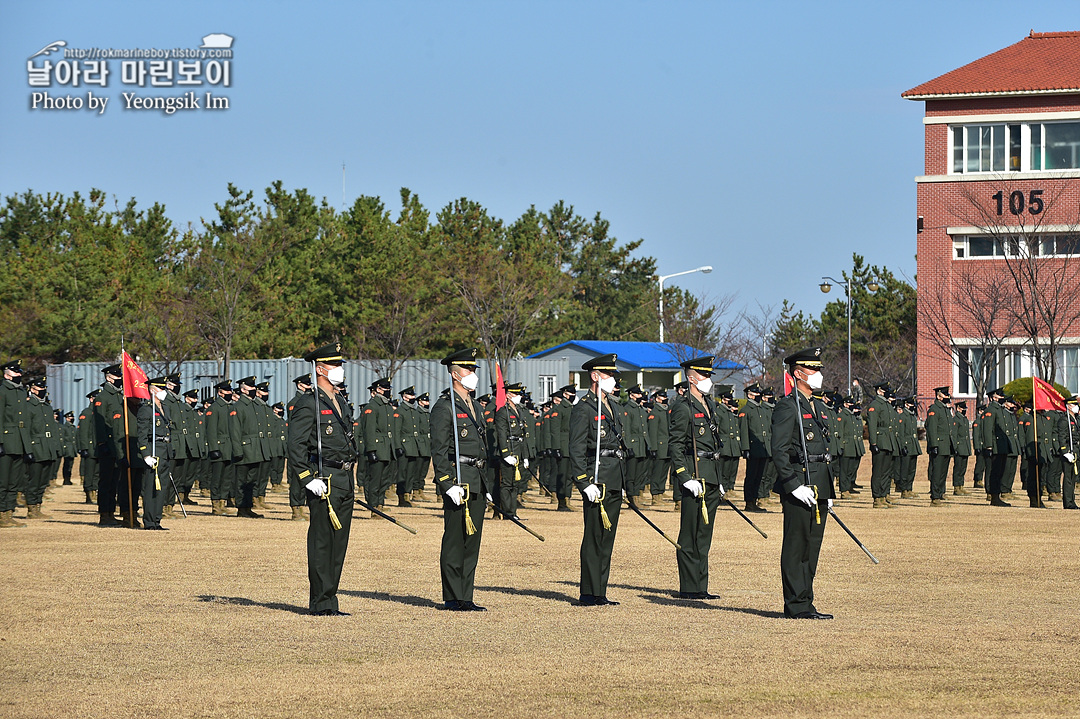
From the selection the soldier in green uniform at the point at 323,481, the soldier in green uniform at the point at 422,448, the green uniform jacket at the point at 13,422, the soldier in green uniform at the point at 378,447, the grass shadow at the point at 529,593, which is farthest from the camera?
the soldier in green uniform at the point at 422,448

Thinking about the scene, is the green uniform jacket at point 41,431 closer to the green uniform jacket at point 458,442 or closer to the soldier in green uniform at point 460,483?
the green uniform jacket at point 458,442

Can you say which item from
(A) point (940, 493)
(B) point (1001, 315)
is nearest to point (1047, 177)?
(B) point (1001, 315)

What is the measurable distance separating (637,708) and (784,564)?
3.42 m

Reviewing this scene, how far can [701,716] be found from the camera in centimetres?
741

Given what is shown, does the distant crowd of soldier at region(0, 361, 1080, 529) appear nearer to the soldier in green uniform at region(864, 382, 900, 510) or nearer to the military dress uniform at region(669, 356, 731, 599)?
the soldier in green uniform at region(864, 382, 900, 510)

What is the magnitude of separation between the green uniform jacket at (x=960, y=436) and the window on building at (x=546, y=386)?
2762cm

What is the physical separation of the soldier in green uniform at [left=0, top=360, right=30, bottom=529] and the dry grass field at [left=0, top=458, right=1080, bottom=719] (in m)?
2.15

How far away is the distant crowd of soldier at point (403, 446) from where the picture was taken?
725 inches

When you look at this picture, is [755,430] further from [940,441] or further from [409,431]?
[409,431]

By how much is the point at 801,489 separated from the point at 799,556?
1.79ft

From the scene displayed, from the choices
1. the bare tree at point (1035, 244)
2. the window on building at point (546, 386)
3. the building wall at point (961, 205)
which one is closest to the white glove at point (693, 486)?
the bare tree at point (1035, 244)

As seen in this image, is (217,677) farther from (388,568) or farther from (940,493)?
(940,493)

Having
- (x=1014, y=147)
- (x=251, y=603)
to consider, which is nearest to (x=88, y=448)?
(x=251, y=603)

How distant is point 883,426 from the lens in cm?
2397
